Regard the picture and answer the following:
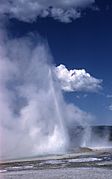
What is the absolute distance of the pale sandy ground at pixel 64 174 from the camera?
4466 cm

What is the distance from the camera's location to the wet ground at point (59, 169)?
151 feet

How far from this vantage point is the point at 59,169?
51344 mm

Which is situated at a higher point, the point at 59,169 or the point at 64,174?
the point at 59,169

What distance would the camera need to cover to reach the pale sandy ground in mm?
44656

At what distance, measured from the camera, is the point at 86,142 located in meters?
103

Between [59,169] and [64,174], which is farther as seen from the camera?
[59,169]

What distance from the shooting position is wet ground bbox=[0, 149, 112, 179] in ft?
151

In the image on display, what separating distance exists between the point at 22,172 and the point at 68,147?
36.4m

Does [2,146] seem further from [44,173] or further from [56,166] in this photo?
[44,173]

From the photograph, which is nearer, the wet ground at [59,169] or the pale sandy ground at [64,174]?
the pale sandy ground at [64,174]

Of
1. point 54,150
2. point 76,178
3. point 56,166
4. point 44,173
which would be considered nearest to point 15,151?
point 54,150

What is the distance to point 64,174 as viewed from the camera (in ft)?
154

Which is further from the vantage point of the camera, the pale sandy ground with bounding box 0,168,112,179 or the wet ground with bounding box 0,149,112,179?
the wet ground with bounding box 0,149,112,179

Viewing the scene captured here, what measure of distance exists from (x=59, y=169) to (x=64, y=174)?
4.53m
